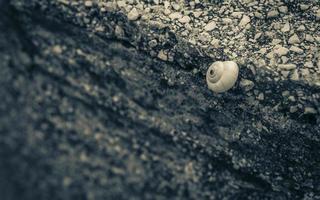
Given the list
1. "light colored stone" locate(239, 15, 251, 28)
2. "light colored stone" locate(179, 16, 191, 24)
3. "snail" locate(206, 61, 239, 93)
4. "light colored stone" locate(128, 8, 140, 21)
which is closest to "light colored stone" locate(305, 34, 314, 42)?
"light colored stone" locate(239, 15, 251, 28)

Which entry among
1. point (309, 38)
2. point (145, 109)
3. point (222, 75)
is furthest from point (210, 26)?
point (145, 109)

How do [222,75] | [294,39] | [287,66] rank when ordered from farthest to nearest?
[294,39], [287,66], [222,75]

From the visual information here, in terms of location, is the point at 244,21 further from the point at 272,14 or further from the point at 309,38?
the point at 309,38

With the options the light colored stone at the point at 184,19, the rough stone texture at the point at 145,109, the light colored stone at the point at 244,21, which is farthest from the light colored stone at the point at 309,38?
the light colored stone at the point at 184,19

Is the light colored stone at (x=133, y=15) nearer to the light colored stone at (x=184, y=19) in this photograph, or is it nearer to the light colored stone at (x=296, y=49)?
the light colored stone at (x=184, y=19)

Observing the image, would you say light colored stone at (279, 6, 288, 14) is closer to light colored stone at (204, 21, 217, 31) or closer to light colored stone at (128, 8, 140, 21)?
light colored stone at (204, 21, 217, 31)

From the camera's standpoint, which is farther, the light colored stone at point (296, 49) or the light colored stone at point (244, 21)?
the light colored stone at point (244, 21)

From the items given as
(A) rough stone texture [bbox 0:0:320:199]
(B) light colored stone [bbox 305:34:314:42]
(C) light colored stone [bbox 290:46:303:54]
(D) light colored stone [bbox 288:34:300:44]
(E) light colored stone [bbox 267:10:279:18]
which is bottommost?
(A) rough stone texture [bbox 0:0:320:199]
